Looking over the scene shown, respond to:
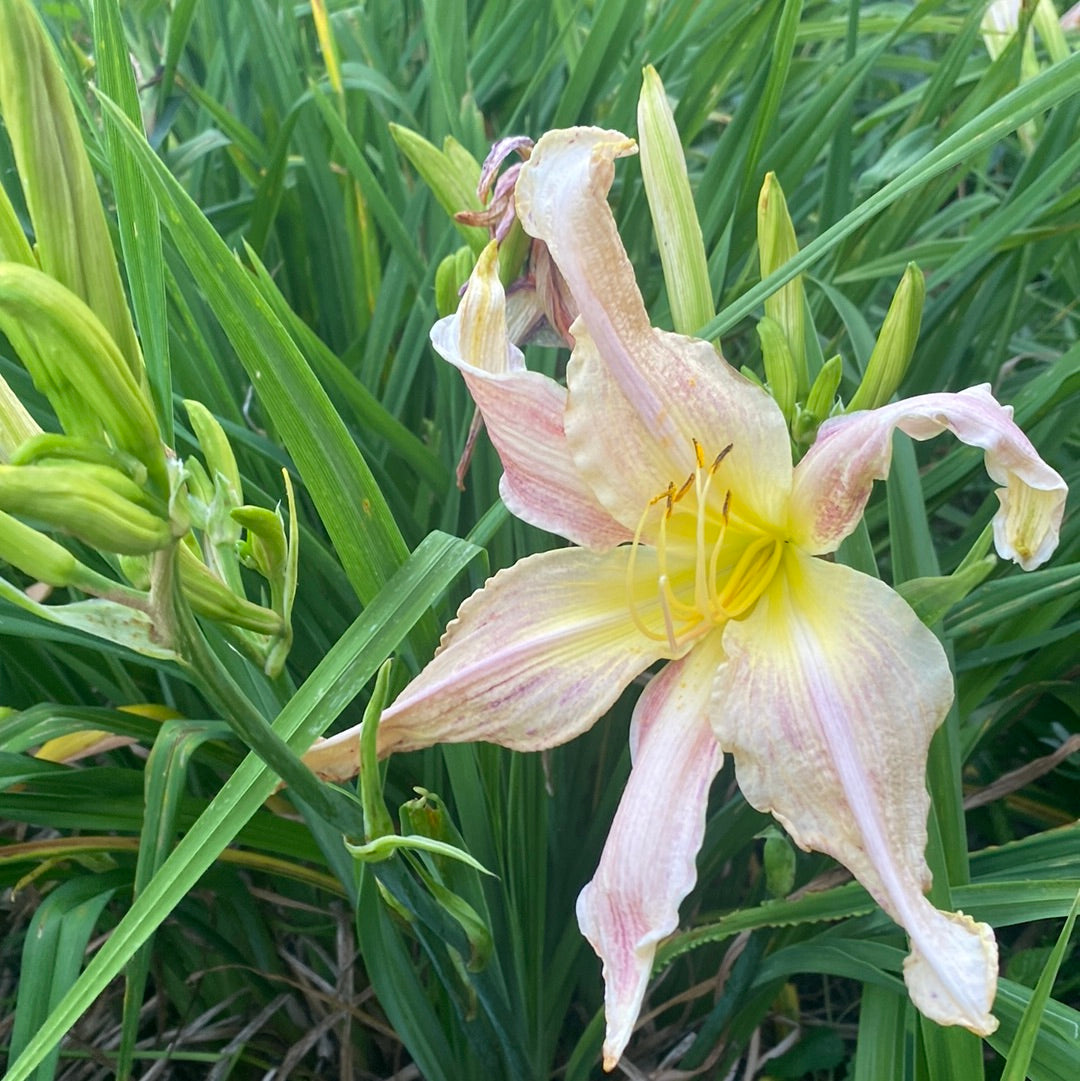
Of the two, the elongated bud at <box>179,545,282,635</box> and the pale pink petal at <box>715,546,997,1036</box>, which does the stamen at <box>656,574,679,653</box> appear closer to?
the pale pink petal at <box>715,546,997,1036</box>

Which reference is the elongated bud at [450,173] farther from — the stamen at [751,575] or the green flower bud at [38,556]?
the green flower bud at [38,556]

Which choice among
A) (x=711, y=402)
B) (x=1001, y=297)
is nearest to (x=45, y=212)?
(x=711, y=402)

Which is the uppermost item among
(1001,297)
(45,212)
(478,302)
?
(45,212)

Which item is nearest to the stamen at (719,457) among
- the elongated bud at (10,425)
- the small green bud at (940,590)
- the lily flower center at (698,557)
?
the lily flower center at (698,557)

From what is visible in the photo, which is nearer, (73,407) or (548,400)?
(73,407)

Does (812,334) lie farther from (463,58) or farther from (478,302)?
(463,58)

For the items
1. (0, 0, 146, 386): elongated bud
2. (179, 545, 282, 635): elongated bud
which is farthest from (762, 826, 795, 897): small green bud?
(0, 0, 146, 386): elongated bud

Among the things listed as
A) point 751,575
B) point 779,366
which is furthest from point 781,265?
point 751,575
